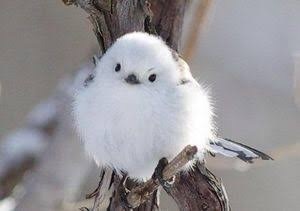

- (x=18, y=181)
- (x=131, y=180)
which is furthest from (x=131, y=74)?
(x=18, y=181)

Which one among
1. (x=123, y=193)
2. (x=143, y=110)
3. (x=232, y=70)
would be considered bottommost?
(x=232, y=70)

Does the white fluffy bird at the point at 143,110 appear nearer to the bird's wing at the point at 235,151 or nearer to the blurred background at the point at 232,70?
the bird's wing at the point at 235,151

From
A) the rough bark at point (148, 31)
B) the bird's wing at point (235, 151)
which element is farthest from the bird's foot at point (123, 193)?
the bird's wing at point (235, 151)

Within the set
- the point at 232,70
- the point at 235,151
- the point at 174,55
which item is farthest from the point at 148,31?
the point at 232,70

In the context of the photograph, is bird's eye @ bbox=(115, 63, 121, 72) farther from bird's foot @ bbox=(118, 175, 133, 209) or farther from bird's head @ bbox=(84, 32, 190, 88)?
bird's foot @ bbox=(118, 175, 133, 209)

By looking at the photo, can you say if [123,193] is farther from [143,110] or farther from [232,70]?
[232,70]

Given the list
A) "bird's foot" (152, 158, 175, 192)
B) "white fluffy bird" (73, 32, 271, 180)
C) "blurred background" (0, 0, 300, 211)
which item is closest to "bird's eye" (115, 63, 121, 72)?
"white fluffy bird" (73, 32, 271, 180)

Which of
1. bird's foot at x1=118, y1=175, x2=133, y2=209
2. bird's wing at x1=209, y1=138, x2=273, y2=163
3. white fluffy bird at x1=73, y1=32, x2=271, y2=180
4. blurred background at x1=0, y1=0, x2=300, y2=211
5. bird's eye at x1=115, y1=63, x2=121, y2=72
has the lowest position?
Answer: blurred background at x1=0, y1=0, x2=300, y2=211
